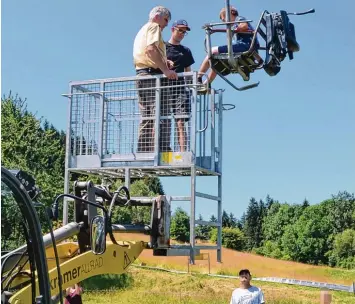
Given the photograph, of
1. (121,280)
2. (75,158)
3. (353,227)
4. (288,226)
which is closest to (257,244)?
(288,226)

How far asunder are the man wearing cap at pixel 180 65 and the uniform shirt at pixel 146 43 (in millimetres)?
396

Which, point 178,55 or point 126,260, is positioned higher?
point 178,55

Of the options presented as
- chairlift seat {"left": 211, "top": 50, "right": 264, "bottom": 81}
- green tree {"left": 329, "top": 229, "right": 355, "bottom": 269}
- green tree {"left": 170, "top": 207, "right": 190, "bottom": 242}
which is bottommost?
green tree {"left": 329, "top": 229, "right": 355, "bottom": 269}

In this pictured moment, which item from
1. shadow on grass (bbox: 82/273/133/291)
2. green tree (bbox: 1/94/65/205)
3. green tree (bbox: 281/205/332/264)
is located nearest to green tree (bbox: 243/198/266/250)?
green tree (bbox: 281/205/332/264)

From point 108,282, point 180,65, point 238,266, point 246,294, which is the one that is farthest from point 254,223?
point 180,65

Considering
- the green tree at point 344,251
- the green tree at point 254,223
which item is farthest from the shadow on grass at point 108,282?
the green tree at point 254,223

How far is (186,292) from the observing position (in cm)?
2517

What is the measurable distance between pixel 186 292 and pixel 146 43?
17958 mm

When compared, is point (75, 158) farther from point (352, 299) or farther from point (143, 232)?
point (352, 299)

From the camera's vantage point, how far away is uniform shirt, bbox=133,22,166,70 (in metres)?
8.30

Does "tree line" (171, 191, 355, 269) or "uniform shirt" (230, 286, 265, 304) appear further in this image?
"tree line" (171, 191, 355, 269)

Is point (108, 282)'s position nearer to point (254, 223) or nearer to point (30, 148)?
point (30, 148)

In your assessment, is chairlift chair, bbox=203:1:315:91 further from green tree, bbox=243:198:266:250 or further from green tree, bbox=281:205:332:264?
green tree, bbox=243:198:266:250

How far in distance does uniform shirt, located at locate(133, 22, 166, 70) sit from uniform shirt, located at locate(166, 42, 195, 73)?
0.53 m
